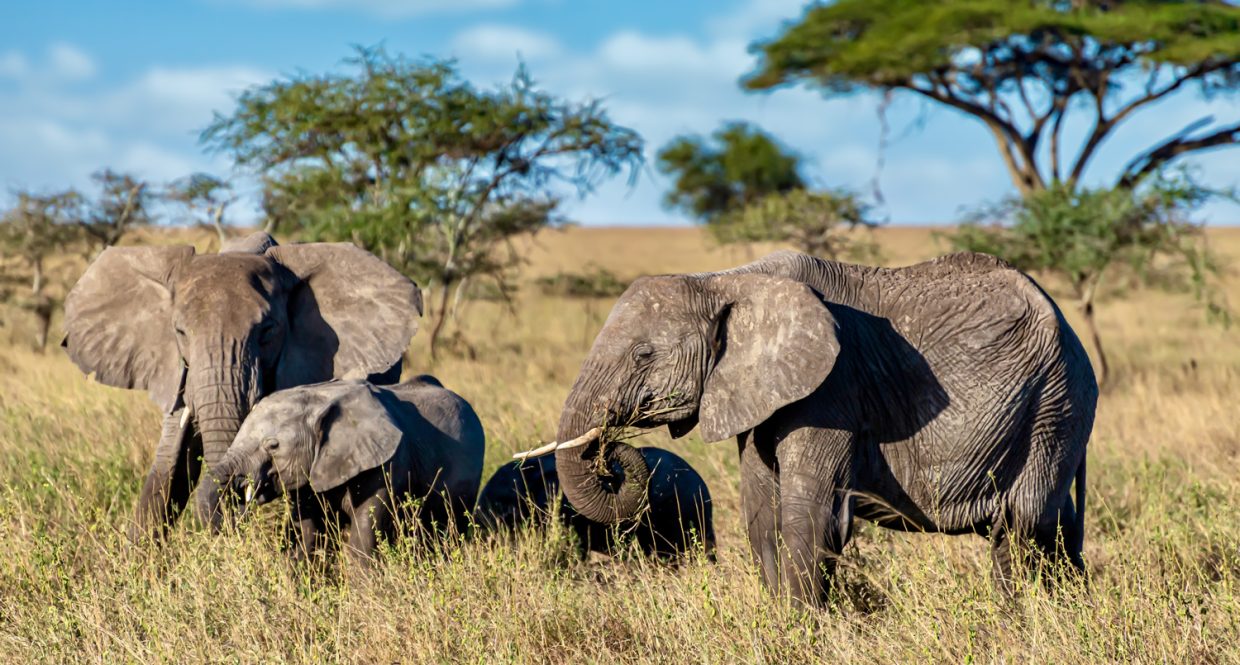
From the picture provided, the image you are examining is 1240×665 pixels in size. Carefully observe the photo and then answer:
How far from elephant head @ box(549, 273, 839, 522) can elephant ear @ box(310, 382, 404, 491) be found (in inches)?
51.5

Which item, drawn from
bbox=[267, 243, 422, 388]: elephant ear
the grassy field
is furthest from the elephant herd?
bbox=[267, 243, 422, 388]: elephant ear

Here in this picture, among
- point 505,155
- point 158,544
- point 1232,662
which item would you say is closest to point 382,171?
point 505,155

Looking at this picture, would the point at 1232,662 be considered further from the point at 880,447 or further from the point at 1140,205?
the point at 1140,205

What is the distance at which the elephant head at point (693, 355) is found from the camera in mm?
4770

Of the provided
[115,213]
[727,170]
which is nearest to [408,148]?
[115,213]

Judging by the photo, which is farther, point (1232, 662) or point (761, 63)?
point (761, 63)

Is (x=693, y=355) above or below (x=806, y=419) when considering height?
above

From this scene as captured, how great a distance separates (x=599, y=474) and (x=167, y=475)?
95.9 inches

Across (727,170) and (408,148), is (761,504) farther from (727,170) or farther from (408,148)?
(727,170)

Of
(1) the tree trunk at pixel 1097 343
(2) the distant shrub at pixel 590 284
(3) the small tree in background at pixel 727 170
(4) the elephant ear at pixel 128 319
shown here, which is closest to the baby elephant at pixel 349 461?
(4) the elephant ear at pixel 128 319

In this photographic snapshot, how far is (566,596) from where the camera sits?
17.4ft

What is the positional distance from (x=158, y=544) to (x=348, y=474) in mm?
1101

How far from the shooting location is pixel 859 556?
570cm

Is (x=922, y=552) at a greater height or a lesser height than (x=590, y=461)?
lesser
